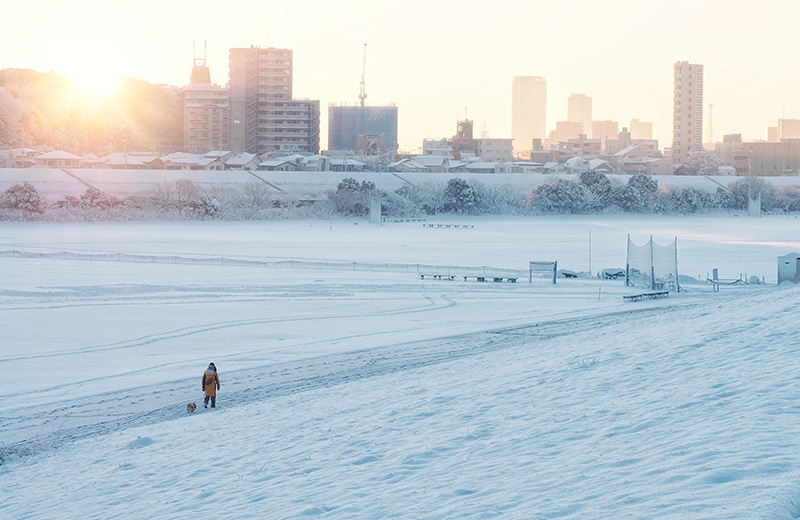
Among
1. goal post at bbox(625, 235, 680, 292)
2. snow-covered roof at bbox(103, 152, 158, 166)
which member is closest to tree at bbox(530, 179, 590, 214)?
snow-covered roof at bbox(103, 152, 158, 166)

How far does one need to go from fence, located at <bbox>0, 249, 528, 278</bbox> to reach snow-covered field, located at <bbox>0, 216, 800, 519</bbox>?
4.59 m

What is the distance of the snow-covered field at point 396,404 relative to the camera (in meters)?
5.82

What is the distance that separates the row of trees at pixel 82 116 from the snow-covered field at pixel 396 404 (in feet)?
341

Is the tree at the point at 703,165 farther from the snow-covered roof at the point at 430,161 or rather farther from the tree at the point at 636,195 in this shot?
the tree at the point at 636,195

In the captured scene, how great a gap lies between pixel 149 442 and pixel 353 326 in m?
7.98

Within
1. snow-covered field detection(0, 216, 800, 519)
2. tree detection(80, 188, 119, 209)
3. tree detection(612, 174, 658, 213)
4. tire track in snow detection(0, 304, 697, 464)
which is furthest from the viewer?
tree detection(612, 174, 658, 213)

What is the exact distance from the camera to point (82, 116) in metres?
134

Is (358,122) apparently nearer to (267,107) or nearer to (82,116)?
(267,107)

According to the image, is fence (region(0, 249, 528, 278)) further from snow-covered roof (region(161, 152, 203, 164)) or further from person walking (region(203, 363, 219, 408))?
snow-covered roof (region(161, 152, 203, 164))

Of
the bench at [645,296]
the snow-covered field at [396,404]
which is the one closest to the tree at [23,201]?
the snow-covered field at [396,404]

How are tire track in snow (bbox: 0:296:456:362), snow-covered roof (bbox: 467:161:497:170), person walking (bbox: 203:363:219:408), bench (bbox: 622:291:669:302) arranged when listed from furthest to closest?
snow-covered roof (bbox: 467:161:497:170) → bench (bbox: 622:291:669:302) → tire track in snow (bbox: 0:296:456:362) → person walking (bbox: 203:363:219:408)

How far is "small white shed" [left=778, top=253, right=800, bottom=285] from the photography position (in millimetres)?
21031

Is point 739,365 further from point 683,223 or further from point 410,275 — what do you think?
point 683,223

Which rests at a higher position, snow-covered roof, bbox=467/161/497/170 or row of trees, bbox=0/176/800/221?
snow-covered roof, bbox=467/161/497/170
